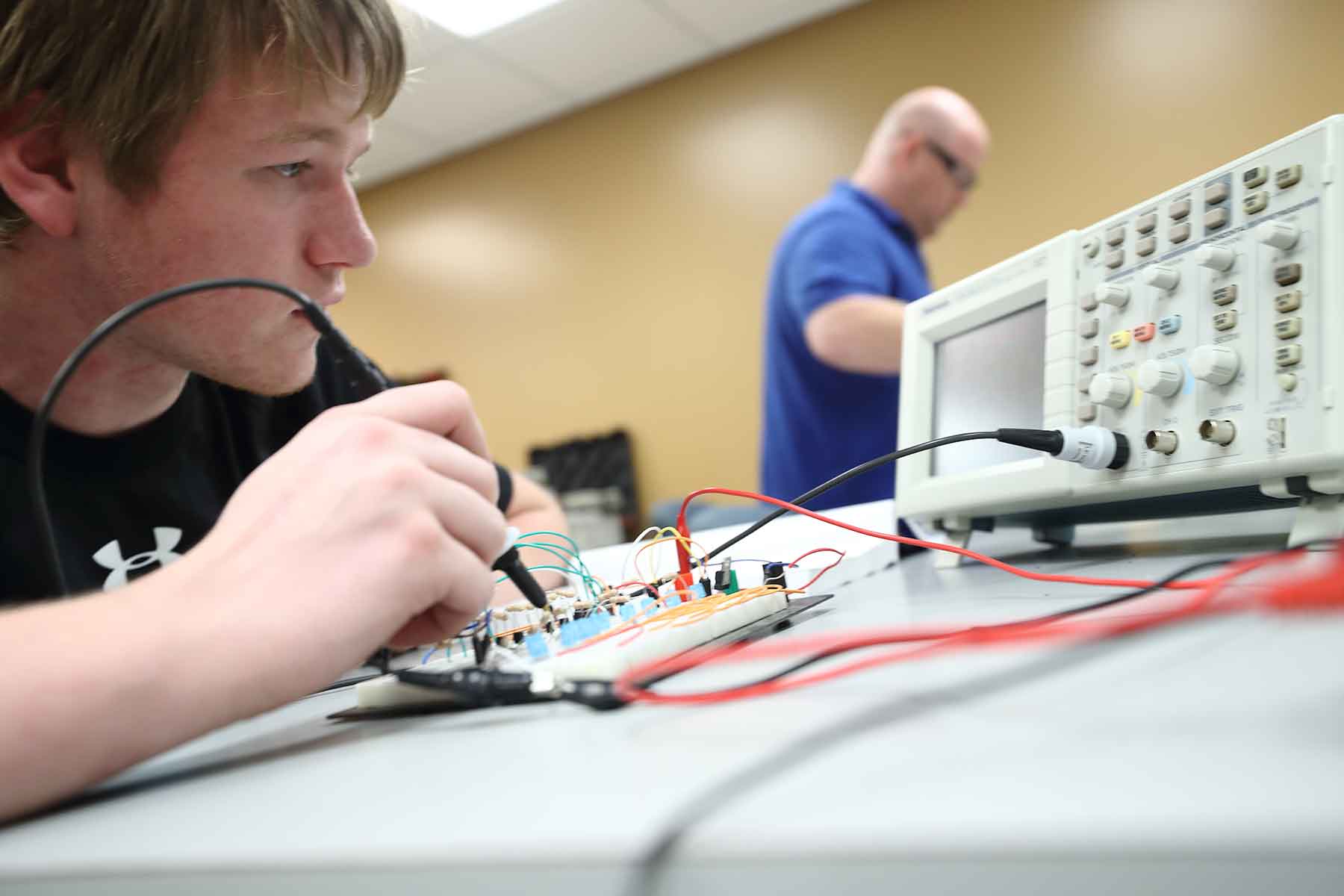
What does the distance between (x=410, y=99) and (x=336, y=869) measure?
175 inches

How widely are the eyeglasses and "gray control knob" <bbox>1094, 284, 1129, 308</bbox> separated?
5.30 ft

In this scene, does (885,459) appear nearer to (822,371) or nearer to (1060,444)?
(1060,444)

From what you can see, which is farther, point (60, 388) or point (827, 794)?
point (60, 388)

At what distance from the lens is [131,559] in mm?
912

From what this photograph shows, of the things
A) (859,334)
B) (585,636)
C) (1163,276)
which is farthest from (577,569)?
(859,334)

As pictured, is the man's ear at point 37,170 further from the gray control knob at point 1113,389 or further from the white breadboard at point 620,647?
the gray control knob at point 1113,389

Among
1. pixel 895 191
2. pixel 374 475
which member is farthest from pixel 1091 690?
pixel 895 191

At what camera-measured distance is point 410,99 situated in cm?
414

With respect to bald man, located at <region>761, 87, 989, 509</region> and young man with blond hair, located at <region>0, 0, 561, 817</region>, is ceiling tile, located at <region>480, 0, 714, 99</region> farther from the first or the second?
young man with blond hair, located at <region>0, 0, 561, 817</region>

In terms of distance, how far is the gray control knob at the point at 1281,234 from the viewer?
1.84 feet

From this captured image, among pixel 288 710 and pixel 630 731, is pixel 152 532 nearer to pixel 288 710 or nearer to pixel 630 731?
pixel 288 710

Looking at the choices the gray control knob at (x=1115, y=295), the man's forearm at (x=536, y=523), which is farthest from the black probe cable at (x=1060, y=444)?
the man's forearm at (x=536, y=523)

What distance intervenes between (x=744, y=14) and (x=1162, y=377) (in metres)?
3.58

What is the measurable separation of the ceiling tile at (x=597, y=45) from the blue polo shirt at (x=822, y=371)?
2140mm
